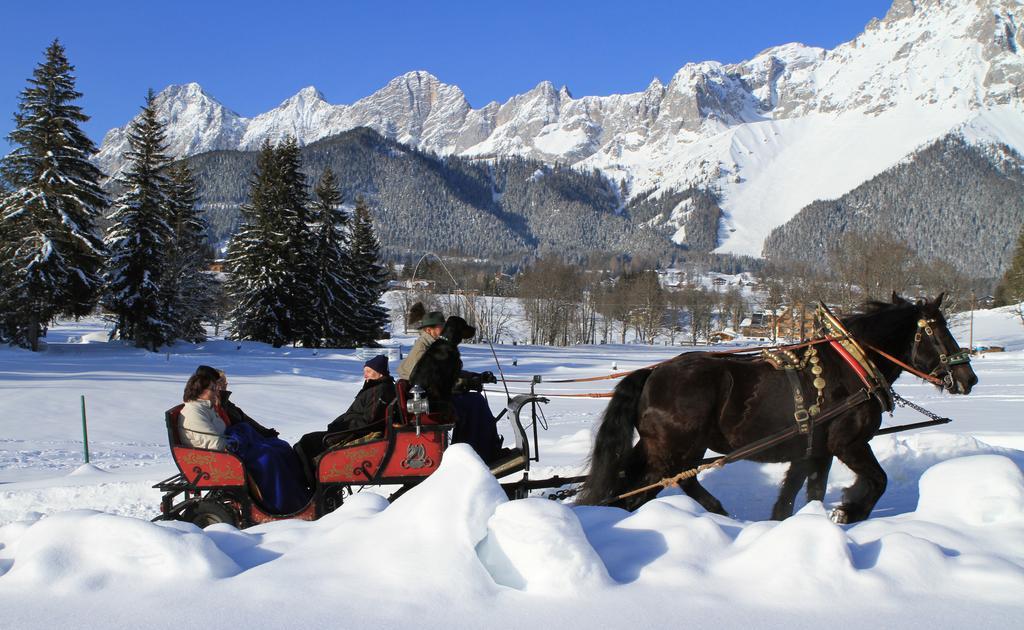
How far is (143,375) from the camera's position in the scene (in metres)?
18.8

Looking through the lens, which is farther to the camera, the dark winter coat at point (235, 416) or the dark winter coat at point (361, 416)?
the dark winter coat at point (235, 416)

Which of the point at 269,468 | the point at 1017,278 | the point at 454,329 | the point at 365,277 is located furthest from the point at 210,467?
the point at 1017,278

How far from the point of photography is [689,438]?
17.2 ft

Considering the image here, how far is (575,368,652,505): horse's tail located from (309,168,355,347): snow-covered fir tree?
100 ft

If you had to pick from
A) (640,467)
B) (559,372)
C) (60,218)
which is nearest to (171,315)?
(60,218)

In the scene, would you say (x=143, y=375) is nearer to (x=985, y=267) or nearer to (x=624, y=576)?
(x=624, y=576)

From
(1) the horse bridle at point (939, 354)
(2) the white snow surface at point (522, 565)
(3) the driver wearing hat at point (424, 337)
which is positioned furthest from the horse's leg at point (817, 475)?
(3) the driver wearing hat at point (424, 337)

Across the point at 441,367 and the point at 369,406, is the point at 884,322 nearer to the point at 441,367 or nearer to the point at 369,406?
the point at 441,367

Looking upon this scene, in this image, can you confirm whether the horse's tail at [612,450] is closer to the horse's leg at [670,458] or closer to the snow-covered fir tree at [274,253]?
the horse's leg at [670,458]

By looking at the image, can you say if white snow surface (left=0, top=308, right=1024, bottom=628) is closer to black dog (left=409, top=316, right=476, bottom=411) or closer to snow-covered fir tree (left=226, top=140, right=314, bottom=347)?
black dog (left=409, top=316, right=476, bottom=411)

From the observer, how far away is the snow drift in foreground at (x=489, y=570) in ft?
8.39

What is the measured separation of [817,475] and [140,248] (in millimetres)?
29008

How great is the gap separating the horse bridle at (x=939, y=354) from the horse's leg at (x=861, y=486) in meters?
0.99

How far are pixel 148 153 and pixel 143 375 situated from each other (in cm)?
1456
